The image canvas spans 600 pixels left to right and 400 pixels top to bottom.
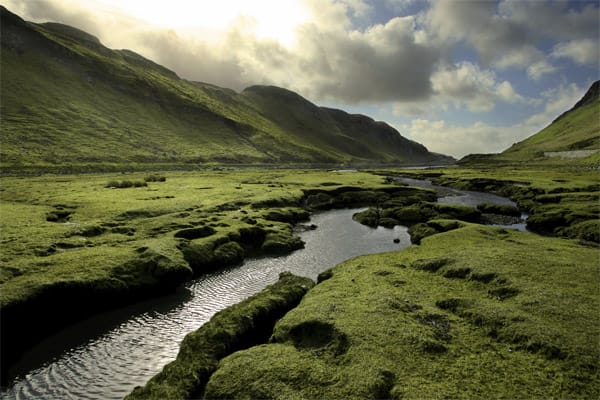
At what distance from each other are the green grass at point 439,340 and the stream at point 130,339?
9.13m

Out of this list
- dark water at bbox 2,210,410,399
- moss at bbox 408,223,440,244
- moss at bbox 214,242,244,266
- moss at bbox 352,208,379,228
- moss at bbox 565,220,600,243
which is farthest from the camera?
moss at bbox 352,208,379,228

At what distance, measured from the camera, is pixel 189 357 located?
20.2 metres

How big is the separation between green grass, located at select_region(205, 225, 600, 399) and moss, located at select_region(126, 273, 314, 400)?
161 centimetres

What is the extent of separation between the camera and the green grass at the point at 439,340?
52.5ft

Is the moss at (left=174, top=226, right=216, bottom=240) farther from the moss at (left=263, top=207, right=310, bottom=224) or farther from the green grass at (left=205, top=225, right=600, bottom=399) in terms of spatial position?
the green grass at (left=205, top=225, right=600, bottom=399)

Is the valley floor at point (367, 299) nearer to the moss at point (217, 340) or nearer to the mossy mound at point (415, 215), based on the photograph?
the moss at point (217, 340)

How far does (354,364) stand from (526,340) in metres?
10.2

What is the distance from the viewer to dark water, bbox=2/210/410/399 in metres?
21.6

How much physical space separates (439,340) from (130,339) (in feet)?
77.6

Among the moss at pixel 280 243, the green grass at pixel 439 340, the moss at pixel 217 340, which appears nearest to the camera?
the green grass at pixel 439 340

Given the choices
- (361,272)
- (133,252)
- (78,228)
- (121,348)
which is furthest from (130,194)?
(361,272)

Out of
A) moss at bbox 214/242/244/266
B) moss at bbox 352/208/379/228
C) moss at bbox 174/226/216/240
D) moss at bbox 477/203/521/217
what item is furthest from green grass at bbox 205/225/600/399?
moss at bbox 477/203/521/217

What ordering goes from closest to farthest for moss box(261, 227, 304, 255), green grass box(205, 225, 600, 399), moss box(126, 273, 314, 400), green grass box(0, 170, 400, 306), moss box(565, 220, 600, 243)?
green grass box(205, 225, 600, 399) → moss box(126, 273, 314, 400) → green grass box(0, 170, 400, 306) → moss box(565, 220, 600, 243) → moss box(261, 227, 304, 255)

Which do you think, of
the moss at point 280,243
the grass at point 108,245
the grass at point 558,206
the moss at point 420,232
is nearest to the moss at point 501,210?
the grass at point 558,206
